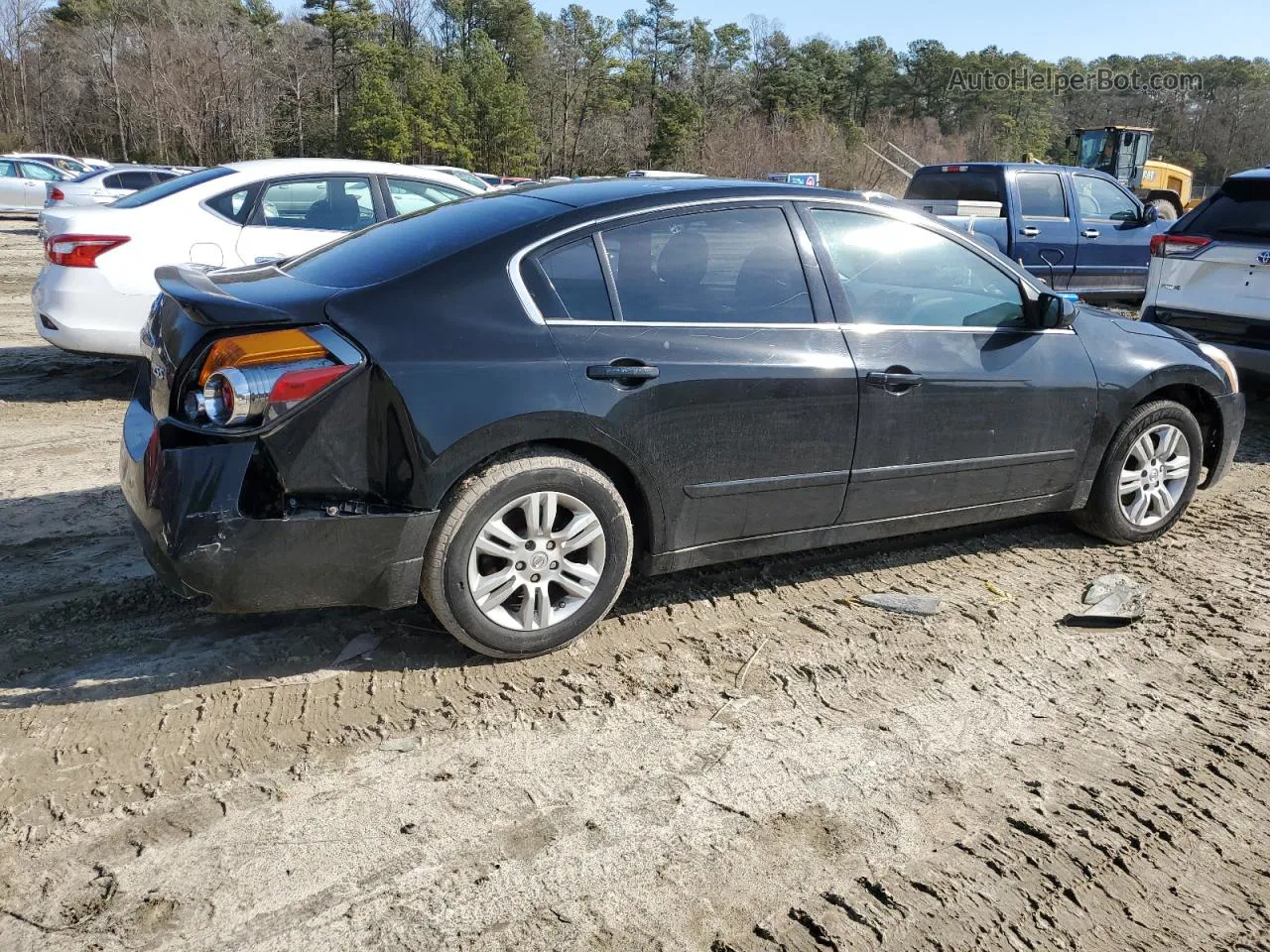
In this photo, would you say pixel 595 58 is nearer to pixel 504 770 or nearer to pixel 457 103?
pixel 457 103

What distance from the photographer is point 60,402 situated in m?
7.39

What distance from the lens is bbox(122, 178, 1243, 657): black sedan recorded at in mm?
3188

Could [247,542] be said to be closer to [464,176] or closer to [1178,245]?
[1178,245]

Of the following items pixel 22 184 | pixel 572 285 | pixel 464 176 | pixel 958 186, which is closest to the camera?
pixel 572 285

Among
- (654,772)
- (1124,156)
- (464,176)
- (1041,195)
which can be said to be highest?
(1124,156)

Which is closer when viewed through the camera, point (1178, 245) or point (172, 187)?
point (172, 187)

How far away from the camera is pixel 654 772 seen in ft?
9.89

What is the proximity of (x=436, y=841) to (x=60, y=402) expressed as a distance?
6.15 meters

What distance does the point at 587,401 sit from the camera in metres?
3.48

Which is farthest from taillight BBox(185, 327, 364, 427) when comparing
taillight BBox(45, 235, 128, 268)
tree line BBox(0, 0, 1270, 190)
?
tree line BBox(0, 0, 1270, 190)

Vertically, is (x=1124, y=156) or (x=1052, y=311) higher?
(x=1124, y=156)

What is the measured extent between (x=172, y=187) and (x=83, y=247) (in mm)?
812

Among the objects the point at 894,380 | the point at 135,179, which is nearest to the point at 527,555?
the point at 894,380

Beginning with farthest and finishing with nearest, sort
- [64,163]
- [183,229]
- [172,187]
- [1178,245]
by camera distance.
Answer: [64,163] < [1178,245] < [172,187] < [183,229]
